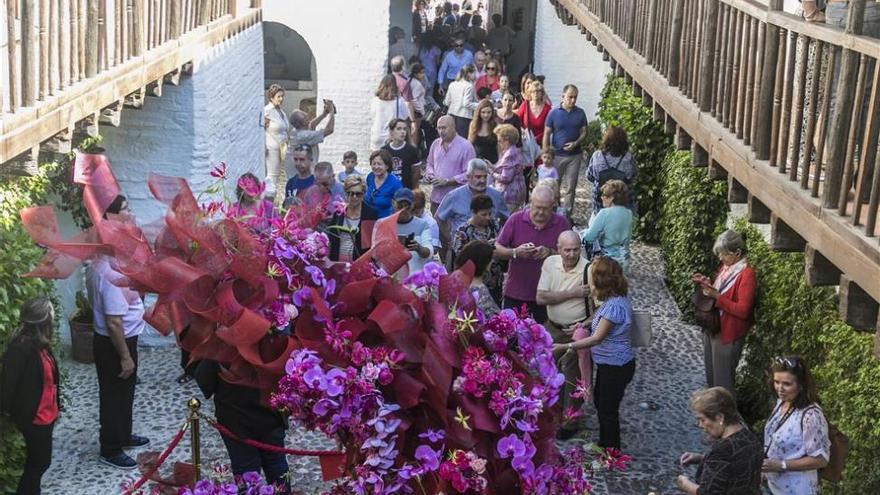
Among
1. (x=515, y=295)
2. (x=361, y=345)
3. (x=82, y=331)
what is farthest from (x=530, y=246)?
(x=361, y=345)

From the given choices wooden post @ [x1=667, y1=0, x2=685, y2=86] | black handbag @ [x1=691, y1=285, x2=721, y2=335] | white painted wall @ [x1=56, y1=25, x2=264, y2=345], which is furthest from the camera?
white painted wall @ [x1=56, y1=25, x2=264, y2=345]

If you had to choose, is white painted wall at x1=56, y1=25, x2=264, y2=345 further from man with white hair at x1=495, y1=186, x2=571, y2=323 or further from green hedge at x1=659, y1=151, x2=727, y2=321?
green hedge at x1=659, y1=151, x2=727, y2=321

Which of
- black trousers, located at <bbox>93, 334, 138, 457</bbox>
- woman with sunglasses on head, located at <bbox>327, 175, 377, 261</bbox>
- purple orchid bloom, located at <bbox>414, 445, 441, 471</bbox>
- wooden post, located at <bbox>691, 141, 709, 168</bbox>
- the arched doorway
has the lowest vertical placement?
the arched doorway

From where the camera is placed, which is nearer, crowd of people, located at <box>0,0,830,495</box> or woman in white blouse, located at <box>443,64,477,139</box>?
crowd of people, located at <box>0,0,830,495</box>

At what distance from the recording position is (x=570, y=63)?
21672 mm

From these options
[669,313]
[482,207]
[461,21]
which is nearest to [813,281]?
[482,207]

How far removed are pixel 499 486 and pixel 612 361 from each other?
3914mm

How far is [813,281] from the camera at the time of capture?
6.50 m

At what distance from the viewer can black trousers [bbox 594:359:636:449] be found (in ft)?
26.1

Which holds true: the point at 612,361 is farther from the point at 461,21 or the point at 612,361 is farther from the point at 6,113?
the point at 461,21

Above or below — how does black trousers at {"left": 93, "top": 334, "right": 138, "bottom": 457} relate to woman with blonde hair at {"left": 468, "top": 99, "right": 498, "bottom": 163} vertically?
below

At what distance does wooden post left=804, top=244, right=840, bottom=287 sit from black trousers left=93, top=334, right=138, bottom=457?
4099 millimetres

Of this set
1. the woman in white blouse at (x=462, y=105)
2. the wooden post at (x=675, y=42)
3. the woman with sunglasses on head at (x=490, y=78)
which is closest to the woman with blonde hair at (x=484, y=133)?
the woman in white blouse at (x=462, y=105)

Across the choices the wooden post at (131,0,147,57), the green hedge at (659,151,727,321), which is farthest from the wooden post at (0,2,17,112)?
the green hedge at (659,151,727,321)
